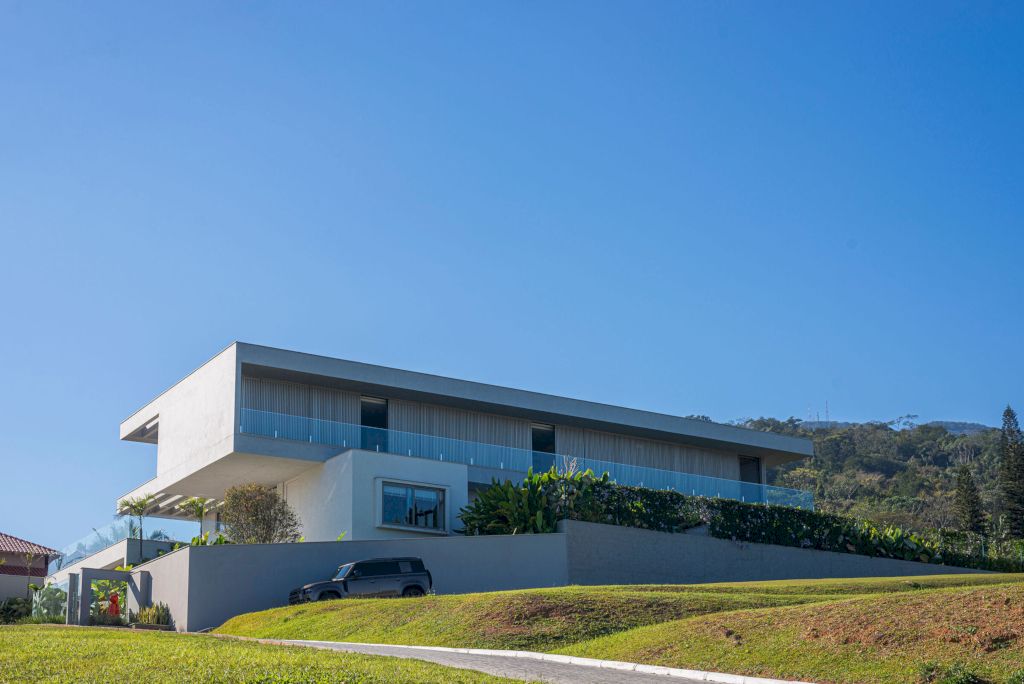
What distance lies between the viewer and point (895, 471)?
87812 mm

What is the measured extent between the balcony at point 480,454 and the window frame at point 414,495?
1.24m

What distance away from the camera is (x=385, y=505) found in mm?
33188

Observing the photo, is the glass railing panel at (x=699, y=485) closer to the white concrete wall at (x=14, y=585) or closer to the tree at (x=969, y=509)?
the white concrete wall at (x=14, y=585)

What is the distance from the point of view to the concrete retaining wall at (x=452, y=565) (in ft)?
90.6

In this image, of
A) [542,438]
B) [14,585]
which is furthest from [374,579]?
[14,585]

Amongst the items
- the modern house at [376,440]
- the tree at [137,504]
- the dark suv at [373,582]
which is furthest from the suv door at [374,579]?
the tree at [137,504]

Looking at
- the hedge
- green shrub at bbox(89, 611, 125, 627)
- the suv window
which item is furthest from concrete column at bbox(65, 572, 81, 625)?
the hedge

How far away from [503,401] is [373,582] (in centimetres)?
1112

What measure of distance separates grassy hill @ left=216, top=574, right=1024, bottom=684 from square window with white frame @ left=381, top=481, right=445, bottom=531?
844cm

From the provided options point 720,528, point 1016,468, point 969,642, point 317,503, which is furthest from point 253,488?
point 1016,468

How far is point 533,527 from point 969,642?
17602 mm

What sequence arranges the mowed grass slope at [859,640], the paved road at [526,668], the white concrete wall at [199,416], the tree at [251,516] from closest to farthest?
the mowed grass slope at [859,640] < the paved road at [526,668] < the tree at [251,516] < the white concrete wall at [199,416]

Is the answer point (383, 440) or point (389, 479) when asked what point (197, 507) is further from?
point (389, 479)

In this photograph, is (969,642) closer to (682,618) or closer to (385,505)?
(682,618)
